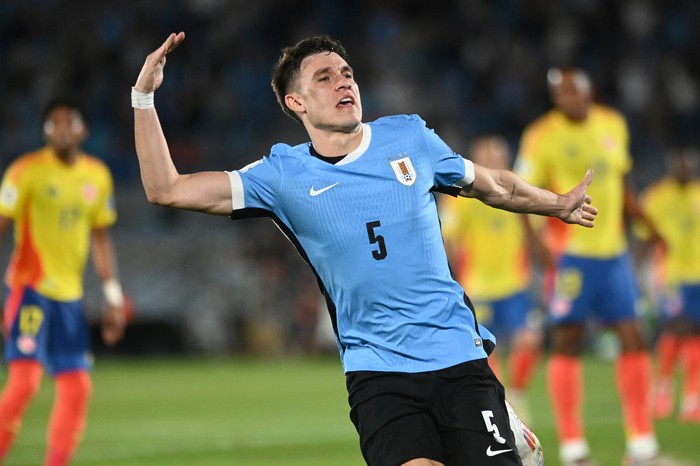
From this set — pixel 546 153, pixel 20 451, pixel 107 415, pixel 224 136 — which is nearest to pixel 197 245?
pixel 224 136

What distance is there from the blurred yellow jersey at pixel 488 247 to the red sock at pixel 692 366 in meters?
1.98

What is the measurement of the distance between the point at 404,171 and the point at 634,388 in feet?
14.2

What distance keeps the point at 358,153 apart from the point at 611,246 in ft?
14.4

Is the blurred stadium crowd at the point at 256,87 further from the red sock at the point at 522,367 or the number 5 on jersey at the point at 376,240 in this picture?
the number 5 on jersey at the point at 376,240

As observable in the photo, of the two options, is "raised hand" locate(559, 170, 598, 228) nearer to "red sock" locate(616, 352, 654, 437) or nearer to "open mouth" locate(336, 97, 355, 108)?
"open mouth" locate(336, 97, 355, 108)

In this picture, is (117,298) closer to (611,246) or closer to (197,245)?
(611,246)

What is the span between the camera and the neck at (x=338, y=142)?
187 inches

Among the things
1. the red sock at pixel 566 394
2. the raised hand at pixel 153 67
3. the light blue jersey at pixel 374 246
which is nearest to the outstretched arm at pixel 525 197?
the light blue jersey at pixel 374 246

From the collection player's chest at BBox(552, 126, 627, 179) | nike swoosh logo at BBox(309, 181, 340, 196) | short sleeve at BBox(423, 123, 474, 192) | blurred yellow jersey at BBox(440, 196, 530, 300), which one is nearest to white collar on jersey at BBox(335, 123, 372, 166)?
nike swoosh logo at BBox(309, 181, 340, 196)

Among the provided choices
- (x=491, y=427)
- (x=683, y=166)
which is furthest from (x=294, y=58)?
(x=683, y=166)

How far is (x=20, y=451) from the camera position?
1015cm

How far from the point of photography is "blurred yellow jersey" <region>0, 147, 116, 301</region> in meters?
8.16

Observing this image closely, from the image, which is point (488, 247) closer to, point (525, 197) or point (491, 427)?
point (525, 197)

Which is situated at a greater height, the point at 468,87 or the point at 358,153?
the point at 468,87
